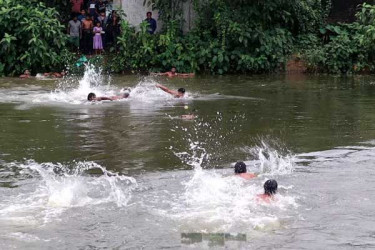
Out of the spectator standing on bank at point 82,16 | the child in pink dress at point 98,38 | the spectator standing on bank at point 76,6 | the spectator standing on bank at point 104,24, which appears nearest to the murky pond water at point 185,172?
the child in pink dress at point 98,38

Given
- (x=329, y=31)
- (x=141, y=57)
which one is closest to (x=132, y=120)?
(x=141, y=57)

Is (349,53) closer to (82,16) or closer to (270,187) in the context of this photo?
(82,16)

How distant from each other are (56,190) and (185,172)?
2024mm

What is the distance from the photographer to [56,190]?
29.9 ft

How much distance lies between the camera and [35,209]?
8.55 m

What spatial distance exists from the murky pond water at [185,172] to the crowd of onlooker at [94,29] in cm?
661

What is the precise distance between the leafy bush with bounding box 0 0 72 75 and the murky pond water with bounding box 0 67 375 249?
17.5 ft

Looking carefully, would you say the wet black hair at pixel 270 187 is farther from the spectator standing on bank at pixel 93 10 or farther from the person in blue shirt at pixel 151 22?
the spectator standing on bank at pixel 93 10

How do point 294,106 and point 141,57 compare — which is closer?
point 294,106

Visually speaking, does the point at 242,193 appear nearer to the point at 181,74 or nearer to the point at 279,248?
the point at 279,248

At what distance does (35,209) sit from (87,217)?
0.73m

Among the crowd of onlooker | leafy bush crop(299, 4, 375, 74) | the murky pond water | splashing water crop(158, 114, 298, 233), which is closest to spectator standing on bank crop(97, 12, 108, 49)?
the crowd of onlooker

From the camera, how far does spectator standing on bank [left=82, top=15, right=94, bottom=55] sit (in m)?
23.6

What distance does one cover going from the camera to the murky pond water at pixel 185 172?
7.81 m
